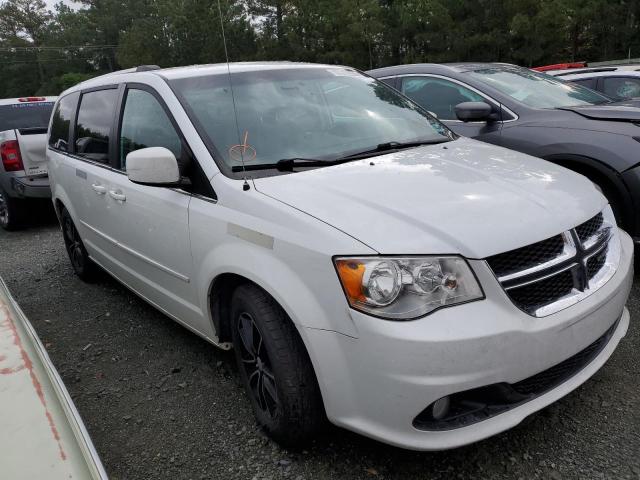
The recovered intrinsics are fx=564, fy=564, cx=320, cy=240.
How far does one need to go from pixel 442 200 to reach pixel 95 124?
108 inches

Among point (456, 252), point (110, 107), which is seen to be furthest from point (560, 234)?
point (110, 107)

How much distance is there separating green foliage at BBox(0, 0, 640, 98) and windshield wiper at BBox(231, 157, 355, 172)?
5481mm

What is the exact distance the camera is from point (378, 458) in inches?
92.7

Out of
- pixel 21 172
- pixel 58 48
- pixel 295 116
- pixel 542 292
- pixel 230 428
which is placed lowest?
pixel 230 428

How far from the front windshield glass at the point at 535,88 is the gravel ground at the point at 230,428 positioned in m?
1.77

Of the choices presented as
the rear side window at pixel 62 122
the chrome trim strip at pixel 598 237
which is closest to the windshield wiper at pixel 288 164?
the chrome trim strip at pixel 598 237

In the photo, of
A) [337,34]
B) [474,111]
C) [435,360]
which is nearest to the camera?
[435,360]

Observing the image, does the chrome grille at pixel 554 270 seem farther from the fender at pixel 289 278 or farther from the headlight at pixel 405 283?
the fender at pixel 289 278

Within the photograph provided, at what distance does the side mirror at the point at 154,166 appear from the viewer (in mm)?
2594

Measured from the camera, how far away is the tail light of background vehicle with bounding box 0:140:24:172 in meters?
6.81

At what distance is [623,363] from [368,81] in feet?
7.25

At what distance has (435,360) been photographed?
6.12 feet

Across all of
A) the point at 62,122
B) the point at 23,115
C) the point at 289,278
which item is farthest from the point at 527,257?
the point at 23,115

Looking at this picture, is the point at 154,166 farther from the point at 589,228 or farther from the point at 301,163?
the point at 589,228
